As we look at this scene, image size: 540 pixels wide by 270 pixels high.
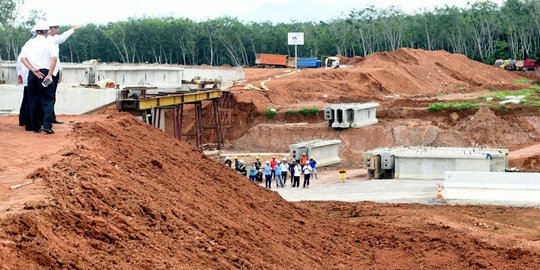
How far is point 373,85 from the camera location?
6438cm


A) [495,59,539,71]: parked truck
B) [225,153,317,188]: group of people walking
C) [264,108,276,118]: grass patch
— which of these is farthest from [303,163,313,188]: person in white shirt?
[495,59,539,71]: parked truck

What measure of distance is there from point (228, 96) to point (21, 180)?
43.7 metres

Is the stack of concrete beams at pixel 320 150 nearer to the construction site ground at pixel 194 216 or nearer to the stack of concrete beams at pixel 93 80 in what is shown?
the construction site ground at pixel 194 216

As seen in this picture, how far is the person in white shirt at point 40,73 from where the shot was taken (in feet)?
52.8

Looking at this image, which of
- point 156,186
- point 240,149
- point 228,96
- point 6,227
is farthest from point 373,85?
point 6,227

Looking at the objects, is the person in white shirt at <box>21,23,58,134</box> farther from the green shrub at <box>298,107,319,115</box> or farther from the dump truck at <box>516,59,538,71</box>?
the dump truck at <box>516,59,538,71</box>

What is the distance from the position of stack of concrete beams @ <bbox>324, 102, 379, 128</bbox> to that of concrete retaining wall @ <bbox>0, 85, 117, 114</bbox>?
599 inches

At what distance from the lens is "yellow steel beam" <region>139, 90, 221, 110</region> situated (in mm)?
32781

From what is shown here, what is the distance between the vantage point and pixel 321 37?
104812mm

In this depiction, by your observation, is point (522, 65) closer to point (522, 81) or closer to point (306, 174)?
point (522, 81)

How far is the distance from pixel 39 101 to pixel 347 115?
3135 cm

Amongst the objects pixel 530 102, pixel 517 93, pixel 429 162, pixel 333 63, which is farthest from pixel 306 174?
pixel 333 63

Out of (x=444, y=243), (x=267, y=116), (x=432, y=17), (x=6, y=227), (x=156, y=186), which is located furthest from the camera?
(x=432, y=17)

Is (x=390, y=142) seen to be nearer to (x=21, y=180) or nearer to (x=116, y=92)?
(x=116, y=92)
